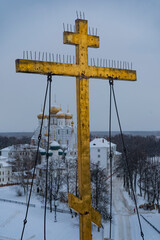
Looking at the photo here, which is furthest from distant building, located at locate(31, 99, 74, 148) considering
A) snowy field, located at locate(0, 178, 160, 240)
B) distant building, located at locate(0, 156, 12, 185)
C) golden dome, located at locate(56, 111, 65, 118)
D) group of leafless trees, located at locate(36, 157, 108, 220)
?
snowy field, located at locate(0, 178, 160, 240)

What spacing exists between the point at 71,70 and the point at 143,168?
37.7m

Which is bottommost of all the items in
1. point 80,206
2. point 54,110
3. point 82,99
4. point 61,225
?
point 61,225

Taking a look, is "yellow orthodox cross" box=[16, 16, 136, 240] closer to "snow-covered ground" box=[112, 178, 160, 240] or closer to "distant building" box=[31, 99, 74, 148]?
"snow-covered ground" box=[112, 178, 160, 240]

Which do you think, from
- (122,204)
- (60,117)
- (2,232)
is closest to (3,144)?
(60,117)

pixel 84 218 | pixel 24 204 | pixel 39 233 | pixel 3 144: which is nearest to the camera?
pixel 84 218

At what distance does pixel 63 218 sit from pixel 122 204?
924 centimetres

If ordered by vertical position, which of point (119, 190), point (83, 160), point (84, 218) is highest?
point (83, 160)

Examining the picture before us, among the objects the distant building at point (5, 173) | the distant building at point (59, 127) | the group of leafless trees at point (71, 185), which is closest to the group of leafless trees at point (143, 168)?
the group of leafless trees at point (71, 185)

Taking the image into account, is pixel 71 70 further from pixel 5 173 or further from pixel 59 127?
pixel 59 127

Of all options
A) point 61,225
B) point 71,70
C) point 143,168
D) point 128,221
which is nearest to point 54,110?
point 143,168

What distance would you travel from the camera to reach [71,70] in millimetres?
4449

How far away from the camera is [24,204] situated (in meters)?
28.4

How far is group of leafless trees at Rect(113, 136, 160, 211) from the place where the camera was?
31.5 m

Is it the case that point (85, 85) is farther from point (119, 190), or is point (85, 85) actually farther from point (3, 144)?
point (3, 144)
